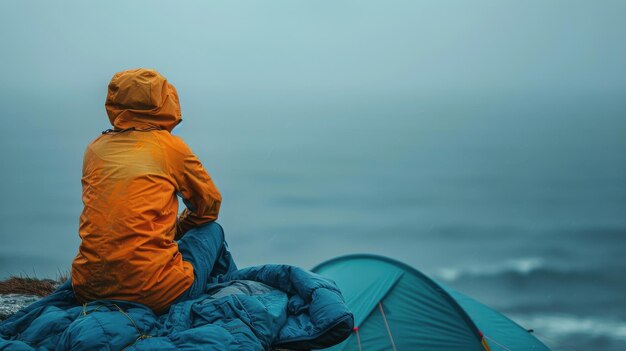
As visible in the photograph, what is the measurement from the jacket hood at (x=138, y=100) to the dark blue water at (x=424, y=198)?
1.60 feet

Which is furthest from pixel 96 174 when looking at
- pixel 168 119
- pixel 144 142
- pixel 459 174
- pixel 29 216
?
pixel 459 174

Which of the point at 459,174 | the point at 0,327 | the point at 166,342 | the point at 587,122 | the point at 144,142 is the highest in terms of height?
the point at 587,122

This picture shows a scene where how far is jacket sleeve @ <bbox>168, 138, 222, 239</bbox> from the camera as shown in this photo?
11.0 ft

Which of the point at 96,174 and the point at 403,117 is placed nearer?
the point at 96,174

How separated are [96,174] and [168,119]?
507mm

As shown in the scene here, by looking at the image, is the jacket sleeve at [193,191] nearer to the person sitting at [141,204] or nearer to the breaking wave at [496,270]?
the person sitting at [141,204]

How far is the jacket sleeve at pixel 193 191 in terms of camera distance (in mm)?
3359

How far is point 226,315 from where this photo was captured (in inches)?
124

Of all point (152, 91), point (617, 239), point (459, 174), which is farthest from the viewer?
point (459, 174)

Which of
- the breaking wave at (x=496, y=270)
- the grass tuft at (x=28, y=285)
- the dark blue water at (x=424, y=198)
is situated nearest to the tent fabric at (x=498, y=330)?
the dark blue water at (x=424, y=198)

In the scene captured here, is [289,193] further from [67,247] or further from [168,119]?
[168,119]

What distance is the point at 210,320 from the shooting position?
3133 mm

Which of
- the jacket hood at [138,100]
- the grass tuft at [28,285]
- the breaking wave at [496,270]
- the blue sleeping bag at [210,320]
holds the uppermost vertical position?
the breaking wave at [496,270]

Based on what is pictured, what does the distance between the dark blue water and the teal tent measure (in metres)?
1.94
